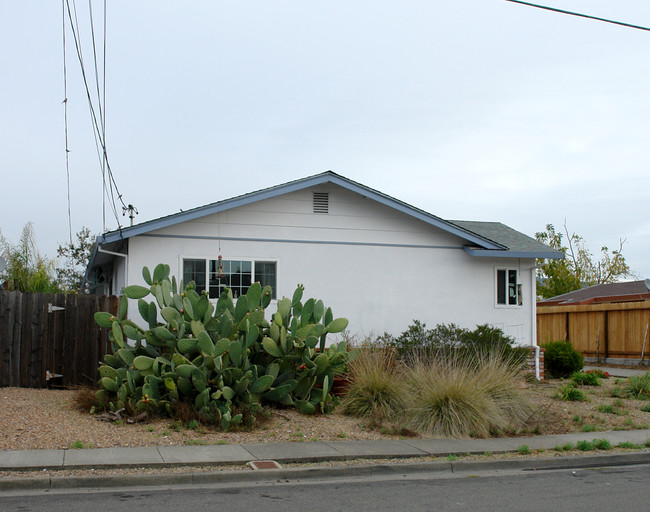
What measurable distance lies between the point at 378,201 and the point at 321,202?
51.1 inches

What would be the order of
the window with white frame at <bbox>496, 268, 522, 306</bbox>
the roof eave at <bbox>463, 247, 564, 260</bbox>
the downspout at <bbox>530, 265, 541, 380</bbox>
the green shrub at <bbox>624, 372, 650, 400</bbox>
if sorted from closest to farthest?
the green shrub at <bbox>624, 372, 650, 400</bbox> → the roof eave at <bbox>463, 247, 564, 260</bbox> → the downspout at <bbox>530, 265, 541, 380</bbox> → the window with white frame at <bbox>496, 268, 522, 306</bbox>

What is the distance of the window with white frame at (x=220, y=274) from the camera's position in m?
14.7

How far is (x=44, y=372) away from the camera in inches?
524

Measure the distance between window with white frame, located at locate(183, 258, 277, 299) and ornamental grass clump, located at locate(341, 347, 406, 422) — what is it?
383 cm

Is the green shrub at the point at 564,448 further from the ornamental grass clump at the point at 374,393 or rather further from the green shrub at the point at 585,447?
the ornamental grass clump at the point at 374,393

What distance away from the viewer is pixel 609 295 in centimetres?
3150

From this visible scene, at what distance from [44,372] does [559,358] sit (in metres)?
12.1

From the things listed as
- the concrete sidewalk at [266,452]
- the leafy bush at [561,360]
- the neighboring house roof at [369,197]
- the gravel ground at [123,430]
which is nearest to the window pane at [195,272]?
the neighboring house roof at [369,197]

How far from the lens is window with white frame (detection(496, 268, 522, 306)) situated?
16891 millimetres

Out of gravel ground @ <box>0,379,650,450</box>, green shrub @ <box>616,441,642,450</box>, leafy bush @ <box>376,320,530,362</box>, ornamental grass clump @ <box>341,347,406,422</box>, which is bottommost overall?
green shrub @ <box>616,441,642,450</box>

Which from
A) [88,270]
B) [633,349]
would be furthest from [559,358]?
[88,270]

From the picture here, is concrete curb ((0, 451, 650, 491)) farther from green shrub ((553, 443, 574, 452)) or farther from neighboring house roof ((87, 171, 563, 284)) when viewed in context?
neighboring house roof ((87, 171, 563, 284))

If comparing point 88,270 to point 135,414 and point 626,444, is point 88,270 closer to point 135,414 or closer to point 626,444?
point 135,414

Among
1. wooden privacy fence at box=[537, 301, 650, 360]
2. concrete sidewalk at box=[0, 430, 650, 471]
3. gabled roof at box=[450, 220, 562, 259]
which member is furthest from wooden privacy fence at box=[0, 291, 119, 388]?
wooden privacy fence at box=[537, 301, 650, 360]
